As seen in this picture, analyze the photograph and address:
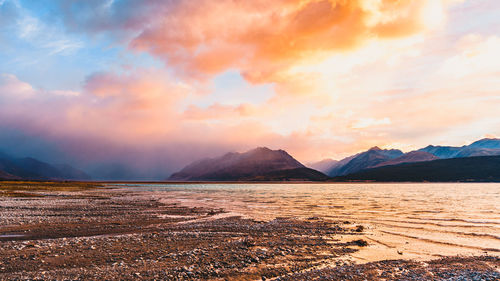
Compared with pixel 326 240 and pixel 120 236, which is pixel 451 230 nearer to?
pixel 326 240

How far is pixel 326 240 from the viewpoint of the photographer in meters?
19.0

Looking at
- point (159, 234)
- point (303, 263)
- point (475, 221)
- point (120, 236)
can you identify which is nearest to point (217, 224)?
point (159, 234)

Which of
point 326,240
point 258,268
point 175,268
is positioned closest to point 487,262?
point 326,240

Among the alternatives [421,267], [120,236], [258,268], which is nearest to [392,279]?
[421,267]

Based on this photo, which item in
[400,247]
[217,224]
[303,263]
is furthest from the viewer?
[217,224]

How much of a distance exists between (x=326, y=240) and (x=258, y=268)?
786 centimetres

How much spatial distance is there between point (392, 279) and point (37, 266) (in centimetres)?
1490

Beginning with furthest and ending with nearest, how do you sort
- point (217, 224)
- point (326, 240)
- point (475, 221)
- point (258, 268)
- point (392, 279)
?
1. point (475, 221)
2. point (217, 224)
3. point (326, 240)
4. point (258, 268)
5. point (392, 279)

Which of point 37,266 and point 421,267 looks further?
point 421,267

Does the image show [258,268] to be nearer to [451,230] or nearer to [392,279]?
[392,279]

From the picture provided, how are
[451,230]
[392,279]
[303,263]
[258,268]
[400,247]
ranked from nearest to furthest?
1. [392,279]
2. [258,268]
3. [303,263]
4. [400,247]
5. [451,230]

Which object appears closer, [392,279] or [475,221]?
[392,279]

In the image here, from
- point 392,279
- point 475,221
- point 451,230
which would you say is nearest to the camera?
point 392,279

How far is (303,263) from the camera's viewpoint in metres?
13.7
